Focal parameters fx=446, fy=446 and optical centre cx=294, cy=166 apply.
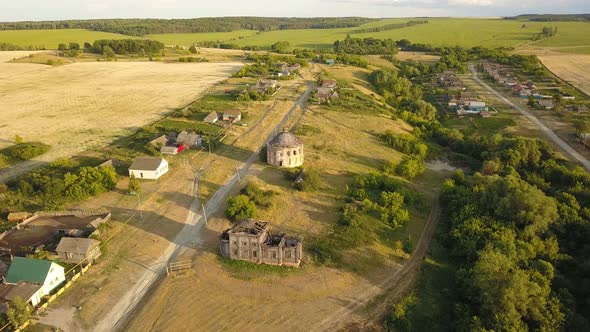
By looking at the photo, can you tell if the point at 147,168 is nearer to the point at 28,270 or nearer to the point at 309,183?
the point at 309,183

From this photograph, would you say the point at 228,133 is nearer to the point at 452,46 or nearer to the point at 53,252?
the point at 53,252

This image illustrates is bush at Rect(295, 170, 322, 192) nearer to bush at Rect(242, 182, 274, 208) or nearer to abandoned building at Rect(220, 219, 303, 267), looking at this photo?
bush at Rect(242, 182, 274, 208)

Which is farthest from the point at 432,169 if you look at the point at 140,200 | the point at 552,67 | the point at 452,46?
the point at 452,46

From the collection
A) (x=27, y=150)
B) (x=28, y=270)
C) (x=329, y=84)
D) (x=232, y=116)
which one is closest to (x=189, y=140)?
(x=232, y=116)

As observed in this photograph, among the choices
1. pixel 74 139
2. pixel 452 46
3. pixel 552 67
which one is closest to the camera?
pixel 74 139

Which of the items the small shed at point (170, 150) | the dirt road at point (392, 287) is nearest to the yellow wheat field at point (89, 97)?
the small shed at point (170, 150)

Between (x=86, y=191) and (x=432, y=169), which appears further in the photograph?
(x=432, y=169)
